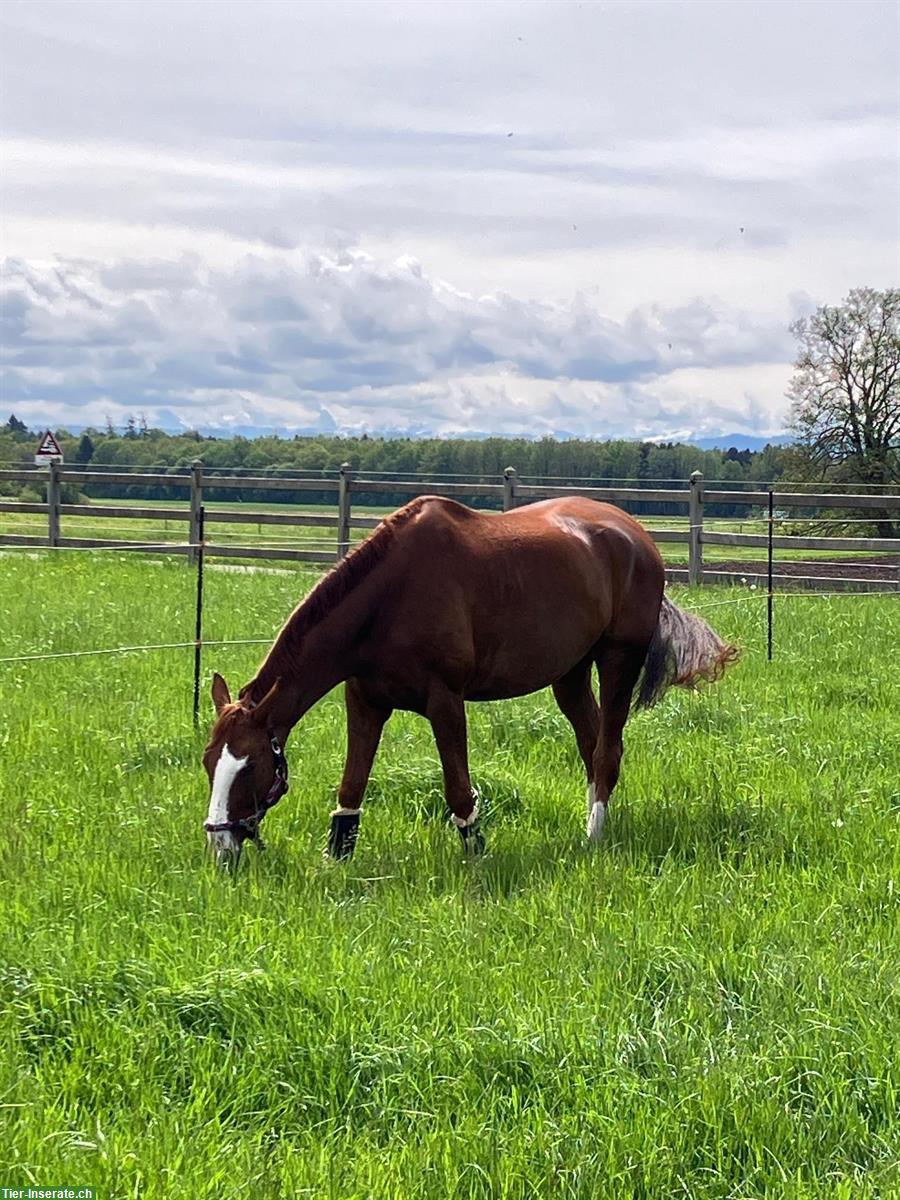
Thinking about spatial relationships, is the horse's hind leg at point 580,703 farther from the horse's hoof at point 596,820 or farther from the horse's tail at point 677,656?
the horse's hoof at point 596,820

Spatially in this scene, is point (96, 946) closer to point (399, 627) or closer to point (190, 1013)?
point (190, 1013)

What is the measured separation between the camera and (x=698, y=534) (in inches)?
699

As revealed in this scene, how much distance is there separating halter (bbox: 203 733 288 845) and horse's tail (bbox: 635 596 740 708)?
2497mm

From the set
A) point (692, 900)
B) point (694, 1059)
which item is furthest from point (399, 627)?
point (694, 1059)

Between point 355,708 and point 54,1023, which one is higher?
point 355,708

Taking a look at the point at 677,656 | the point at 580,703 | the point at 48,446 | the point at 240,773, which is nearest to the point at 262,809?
the point at 240,773

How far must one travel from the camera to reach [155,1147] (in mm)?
3059

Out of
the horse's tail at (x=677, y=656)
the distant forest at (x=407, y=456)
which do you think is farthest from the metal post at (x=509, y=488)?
the horse's tail at (x=677, y=656)

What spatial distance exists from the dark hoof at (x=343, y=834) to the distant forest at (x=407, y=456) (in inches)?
780

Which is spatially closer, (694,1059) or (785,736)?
(694,1059)

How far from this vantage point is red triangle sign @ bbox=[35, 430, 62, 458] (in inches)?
950

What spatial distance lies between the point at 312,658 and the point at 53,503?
17353mm

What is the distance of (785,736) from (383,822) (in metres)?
3.04

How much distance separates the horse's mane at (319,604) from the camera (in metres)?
5.58
